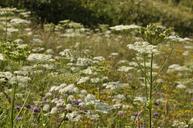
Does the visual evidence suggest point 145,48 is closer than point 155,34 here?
Yes

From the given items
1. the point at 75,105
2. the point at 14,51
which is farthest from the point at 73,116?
the point at 14,51

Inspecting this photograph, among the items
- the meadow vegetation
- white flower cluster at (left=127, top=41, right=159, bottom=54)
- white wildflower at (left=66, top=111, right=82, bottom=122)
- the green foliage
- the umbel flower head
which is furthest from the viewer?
white wildflower at (left=66, top=111, right=82, bottom=122)

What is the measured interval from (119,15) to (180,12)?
616 cm

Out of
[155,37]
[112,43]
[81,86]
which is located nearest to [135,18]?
[112,43]

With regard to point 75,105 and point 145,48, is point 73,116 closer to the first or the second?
point 75,105

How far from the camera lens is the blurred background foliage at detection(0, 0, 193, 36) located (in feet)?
63.6

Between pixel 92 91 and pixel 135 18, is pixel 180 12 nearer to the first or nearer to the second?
pixel 135 18

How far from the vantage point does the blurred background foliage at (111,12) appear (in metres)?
19.4

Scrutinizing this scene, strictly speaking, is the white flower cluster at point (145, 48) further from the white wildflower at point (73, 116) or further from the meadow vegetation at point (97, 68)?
the white wildflower at point (73, 116)

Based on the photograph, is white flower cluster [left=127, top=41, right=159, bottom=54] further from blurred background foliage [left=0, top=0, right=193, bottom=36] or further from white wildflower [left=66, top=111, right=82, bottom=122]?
blurred background foliage [left=0, top=0, right=193, bottom=36]

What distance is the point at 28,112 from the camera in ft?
19.7

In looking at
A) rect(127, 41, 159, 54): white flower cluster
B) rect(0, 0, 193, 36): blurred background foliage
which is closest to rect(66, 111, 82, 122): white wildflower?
rect(127, 41, 159, 54): white flower cluster

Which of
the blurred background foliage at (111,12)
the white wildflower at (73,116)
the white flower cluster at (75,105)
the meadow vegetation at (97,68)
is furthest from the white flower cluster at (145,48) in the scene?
the blurred background foliage at (111,12)

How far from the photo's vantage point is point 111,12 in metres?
23.0
